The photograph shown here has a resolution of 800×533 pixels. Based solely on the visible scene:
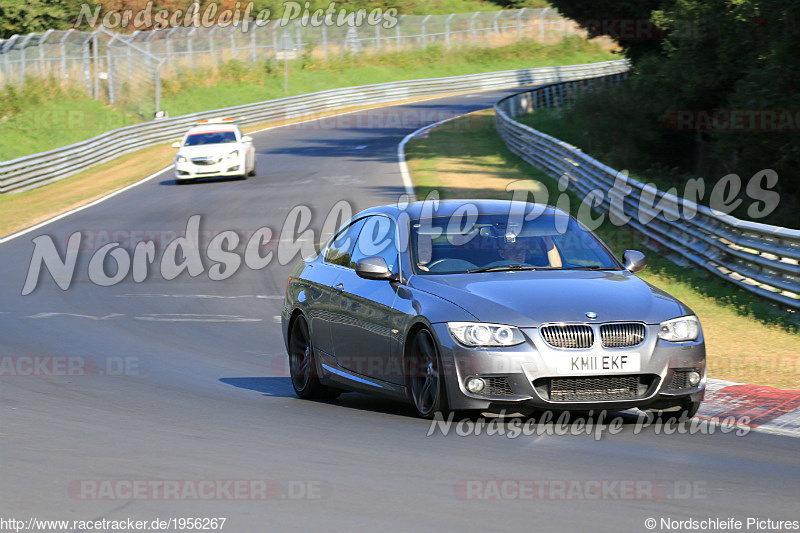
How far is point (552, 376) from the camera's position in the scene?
24.7 ft

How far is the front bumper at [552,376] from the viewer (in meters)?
7.54

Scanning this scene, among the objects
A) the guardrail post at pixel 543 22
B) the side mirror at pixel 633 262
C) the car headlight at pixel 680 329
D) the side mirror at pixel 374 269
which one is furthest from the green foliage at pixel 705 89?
the guardrail post at pixel 543 22

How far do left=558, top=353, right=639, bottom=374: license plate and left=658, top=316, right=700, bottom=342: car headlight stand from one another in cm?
39

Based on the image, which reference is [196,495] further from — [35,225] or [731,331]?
[35,225]

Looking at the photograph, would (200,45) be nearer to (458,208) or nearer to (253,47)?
(253,47)

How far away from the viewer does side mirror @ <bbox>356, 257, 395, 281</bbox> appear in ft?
27.9

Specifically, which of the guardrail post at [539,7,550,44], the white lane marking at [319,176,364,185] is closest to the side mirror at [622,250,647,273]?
the white lane marking at [319,176,364,185]

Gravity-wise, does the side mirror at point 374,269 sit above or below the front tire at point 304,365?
above

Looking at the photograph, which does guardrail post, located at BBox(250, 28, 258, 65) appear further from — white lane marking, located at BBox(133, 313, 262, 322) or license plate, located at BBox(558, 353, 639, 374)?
license plate, located at BBox(558, 353, 639, 374)

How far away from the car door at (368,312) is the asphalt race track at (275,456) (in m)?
0.38

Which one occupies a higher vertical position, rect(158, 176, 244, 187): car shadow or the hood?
the hood

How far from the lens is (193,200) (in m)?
30.7

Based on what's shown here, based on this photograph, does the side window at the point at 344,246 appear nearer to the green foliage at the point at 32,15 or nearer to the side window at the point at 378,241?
the side window at the point at 378,241

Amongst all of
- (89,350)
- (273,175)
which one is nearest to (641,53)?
(273,175)
